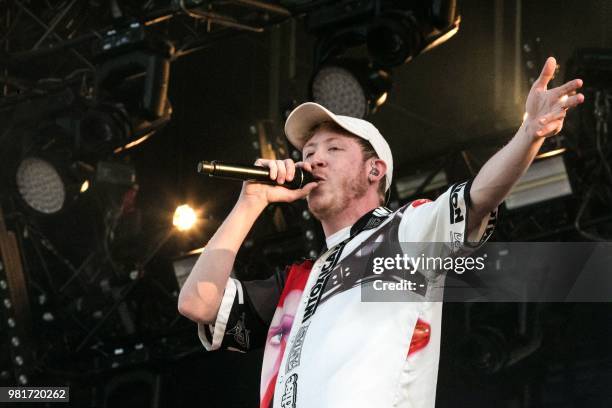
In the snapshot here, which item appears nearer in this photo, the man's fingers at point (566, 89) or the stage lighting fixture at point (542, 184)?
the man's fingers at point (566, 89)

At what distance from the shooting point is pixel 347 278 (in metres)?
2.15

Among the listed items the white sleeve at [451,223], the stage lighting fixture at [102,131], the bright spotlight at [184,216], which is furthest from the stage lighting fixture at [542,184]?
the white sleeve at [451,223]

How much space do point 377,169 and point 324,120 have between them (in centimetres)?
18

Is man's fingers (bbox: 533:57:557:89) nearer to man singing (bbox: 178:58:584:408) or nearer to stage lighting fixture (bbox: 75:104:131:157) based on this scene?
man singing (bbox: 178:58:584:408)

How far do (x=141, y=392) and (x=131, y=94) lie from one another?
70.6 inches

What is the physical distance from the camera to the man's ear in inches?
94.9

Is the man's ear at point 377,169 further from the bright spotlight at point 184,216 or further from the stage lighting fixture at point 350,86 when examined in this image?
the bright spotlight at point 184,216

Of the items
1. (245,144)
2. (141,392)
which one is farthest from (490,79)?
(141,392)

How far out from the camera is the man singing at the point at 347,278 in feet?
6.43

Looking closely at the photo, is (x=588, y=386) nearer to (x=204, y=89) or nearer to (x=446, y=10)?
(x=446, y=10)

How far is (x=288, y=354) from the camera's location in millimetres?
2146

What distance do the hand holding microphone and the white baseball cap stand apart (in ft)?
0.53

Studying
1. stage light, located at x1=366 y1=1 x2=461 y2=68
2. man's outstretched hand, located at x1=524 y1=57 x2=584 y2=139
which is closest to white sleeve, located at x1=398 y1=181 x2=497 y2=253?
man's outstretched hand, located at x1=524 y1=57 x2=584 y2=139

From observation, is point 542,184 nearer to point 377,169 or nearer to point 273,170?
point 377,169
